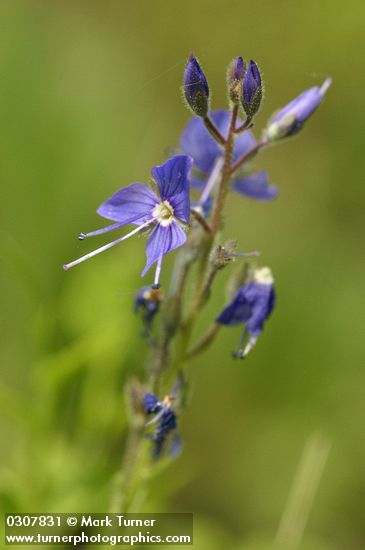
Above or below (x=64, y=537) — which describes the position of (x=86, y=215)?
above

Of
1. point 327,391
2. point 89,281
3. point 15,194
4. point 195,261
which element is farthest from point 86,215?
point 195,261

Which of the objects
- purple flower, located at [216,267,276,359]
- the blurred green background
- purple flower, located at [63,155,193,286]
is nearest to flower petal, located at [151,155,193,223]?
purple flower, located at [63,155,193,286]

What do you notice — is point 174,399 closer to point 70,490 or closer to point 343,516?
point 70,490

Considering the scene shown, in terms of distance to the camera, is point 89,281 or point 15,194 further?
point 15,194

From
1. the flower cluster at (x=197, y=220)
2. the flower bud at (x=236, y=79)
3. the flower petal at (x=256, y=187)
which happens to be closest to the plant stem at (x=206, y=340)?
the flower cluster at (x=197, y=220)

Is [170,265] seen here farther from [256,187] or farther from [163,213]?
[163,213]

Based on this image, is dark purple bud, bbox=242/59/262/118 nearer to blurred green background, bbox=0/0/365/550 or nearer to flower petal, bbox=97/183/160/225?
flower petal, bbox=97/183/160/225

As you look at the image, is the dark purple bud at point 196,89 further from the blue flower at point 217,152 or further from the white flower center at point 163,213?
the blue flower at point 217,152
